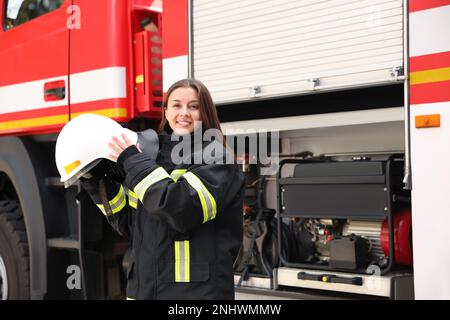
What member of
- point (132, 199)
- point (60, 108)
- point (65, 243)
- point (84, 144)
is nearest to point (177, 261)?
point (132, 199)

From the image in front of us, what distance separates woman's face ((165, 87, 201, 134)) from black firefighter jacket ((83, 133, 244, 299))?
75mm

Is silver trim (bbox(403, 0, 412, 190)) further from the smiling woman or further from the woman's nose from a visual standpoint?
the woman's nose

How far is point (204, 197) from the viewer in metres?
2.10

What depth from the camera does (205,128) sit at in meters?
2.30

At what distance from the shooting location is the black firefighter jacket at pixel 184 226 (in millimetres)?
2074

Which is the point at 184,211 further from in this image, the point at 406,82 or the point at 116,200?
the point at 406,82

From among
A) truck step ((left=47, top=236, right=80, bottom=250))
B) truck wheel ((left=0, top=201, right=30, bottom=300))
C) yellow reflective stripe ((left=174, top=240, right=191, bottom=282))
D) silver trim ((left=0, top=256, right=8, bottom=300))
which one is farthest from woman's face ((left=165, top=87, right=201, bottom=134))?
silver trim ((left=0, top=256, right=8, bottom=300))

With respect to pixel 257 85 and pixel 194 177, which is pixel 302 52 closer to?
pixel 257 85

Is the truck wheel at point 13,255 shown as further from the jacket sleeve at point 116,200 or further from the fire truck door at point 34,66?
the jacket sleeve at point 116,200

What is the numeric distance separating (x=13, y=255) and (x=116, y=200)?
2255 mm

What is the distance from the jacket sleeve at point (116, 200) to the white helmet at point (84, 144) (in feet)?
0.40

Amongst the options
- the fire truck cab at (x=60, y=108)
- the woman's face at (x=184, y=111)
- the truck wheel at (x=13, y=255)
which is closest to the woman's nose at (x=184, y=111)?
the woman's face at (x=184, y=111)

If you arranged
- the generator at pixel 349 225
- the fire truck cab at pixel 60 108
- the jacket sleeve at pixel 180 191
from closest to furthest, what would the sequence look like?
1. the jacket sleeve at pixel 180 191
2. the generator at pixel 349 225
3. the fire truck cab at pixel 60 108

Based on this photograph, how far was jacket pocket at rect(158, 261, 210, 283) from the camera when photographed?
2133 millimetres
